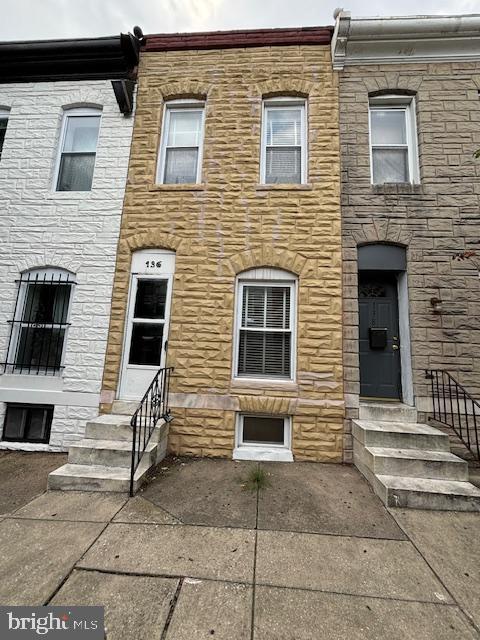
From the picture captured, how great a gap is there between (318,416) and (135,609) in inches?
135

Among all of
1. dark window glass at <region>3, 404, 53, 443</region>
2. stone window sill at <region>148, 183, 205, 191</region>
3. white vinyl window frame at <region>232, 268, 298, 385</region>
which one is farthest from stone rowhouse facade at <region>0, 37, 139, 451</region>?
white vinyl window frame at <region>232, 268, 298, 385</region>

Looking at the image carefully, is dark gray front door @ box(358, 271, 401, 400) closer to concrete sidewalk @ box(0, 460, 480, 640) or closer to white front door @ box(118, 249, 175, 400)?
concrete sidewalk @ box(0, 460, 480, 640)

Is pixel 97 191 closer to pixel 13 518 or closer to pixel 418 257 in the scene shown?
pixel 13 518

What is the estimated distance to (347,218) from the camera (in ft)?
17.8

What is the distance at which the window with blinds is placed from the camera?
17.0 ft

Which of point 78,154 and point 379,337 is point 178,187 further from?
point 379,337

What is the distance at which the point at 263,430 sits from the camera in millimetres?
5000

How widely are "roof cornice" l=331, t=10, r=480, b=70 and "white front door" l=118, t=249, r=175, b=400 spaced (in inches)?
207

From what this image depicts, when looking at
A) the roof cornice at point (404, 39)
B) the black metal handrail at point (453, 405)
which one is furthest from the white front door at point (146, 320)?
the roof cornice at point (404, 39)

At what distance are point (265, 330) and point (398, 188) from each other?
11.6 feet

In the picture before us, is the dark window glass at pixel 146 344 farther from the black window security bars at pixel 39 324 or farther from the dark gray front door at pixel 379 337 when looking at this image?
the dark gray front door at pixel 379 337

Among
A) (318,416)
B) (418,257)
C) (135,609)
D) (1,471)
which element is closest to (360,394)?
(318,416)

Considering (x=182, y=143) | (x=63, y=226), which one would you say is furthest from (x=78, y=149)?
(x=182, y=143)

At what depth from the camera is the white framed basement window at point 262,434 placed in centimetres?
486
